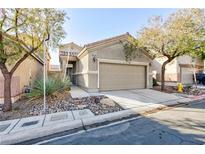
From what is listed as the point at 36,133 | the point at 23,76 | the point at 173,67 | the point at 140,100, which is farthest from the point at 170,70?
the point at 36,133

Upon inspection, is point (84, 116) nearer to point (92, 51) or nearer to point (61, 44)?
point (61, 44)

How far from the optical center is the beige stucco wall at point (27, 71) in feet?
34.2

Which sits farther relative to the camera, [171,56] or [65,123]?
[171,56]

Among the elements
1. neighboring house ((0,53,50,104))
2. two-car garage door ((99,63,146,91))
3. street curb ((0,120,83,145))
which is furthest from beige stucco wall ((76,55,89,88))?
street curb ((0,120,83,145))

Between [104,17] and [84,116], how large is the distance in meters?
5.92

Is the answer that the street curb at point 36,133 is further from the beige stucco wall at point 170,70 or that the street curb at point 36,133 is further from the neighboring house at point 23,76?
the beige stucco wall at point 170,70

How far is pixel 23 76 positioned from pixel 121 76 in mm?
7467

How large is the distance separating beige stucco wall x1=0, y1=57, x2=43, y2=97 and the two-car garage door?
5.55m

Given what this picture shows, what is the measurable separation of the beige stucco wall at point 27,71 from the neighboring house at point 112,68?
9.61ft

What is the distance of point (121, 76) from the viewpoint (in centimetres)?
1296
